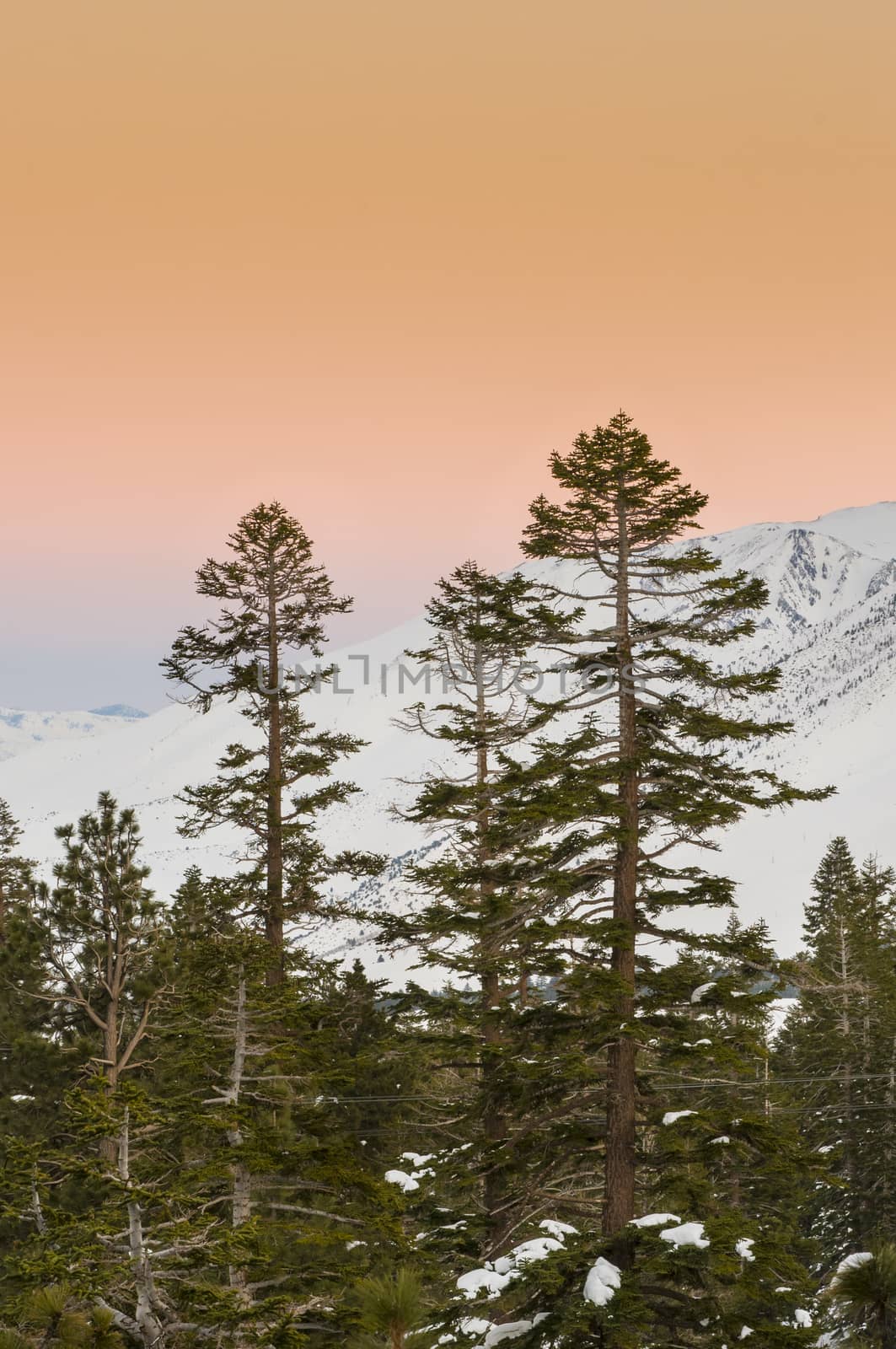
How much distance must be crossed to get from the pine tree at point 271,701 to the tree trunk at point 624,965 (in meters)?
7.93

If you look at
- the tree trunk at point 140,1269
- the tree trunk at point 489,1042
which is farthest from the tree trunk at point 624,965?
the tree trunk at point 140,1269

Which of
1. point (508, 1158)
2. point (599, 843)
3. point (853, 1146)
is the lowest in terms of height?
point (853, 1146)

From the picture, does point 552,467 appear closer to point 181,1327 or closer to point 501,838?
point 501,838

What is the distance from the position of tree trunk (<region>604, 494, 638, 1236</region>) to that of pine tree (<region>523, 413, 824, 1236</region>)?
0.07 feet

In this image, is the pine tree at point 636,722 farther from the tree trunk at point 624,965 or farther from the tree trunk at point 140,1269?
the tree trunk at point 140,1269

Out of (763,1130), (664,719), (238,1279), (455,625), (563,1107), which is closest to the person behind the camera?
(238,1279)

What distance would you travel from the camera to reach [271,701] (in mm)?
23953

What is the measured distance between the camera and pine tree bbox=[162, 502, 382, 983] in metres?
22.8

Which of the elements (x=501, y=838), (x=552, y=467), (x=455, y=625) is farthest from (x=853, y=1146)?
(x=552, y=467)

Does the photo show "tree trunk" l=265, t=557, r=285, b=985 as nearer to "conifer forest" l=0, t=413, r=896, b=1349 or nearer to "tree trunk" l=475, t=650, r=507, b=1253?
"conifer forest" l=0, t=413, r=896, b=1349

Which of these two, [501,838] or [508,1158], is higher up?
[501,838]

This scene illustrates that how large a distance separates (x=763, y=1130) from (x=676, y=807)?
14.6ft

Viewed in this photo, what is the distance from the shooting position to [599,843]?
16719 mm

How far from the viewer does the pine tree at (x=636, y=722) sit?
15.9 meters
